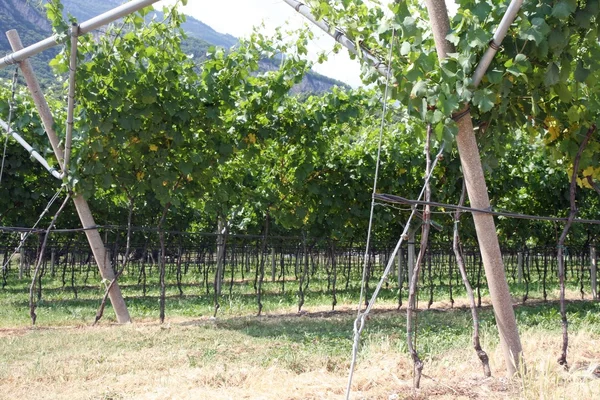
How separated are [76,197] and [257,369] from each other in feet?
13.8

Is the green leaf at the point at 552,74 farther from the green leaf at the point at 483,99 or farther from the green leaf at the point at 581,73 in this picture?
the green leaf at the point at 483,99

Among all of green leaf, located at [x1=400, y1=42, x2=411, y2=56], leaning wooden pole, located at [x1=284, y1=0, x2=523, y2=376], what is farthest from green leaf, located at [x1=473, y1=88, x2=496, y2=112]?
green leaf, located at [x1=400, y1=42, x2=411, y2=56]

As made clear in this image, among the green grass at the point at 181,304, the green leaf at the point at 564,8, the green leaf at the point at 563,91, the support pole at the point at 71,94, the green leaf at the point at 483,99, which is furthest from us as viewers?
the green grass at the point at 181,304

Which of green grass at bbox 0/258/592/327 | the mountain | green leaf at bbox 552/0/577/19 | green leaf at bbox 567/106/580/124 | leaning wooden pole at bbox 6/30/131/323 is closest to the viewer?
green leaf at bbox 552/0/577/19

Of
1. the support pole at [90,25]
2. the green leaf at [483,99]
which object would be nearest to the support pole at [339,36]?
the green leaf at [483,99]

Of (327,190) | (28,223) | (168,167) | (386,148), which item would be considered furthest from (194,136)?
(28,223)

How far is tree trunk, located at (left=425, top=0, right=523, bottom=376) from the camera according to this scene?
11.2 ft

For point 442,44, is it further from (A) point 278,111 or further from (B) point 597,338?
(A) point 278,111

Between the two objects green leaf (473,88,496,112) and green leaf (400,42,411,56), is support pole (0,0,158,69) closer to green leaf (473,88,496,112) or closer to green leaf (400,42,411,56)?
green leaf (400,42,411,56)

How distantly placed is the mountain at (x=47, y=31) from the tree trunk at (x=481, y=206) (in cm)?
349

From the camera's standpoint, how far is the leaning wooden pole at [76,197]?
6.93 m

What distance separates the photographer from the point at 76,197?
24.6 ft

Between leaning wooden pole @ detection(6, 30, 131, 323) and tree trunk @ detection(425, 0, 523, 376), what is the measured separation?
4.87m

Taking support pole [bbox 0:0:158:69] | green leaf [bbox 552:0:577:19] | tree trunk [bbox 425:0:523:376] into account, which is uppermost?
support pole [bbox 0:0:158:69]
